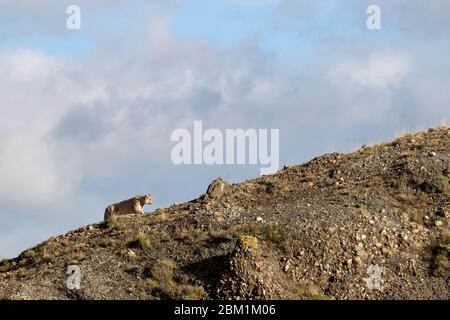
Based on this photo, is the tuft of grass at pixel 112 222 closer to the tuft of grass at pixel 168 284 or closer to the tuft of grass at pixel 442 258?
the tuft of grass at pixel 168 284

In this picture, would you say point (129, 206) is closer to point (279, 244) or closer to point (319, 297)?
point (279, 244)

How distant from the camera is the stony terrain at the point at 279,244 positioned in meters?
35.3

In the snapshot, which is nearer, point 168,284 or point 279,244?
point 168,284

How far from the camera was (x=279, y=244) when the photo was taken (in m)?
37.0

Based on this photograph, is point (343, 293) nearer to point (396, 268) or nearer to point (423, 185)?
point (396, 268)

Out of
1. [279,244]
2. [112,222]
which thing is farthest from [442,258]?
[112,222]

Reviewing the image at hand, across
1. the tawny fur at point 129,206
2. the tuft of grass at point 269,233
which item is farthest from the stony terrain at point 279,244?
the tawny fur at point 129,206

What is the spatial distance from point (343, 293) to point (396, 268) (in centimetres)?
267

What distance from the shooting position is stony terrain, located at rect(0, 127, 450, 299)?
35281 millimetres

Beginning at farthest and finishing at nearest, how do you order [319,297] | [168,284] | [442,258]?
[442,258], [168,284], [319,297]

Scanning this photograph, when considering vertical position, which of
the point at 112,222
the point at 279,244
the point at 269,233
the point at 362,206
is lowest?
the point at 279,244
